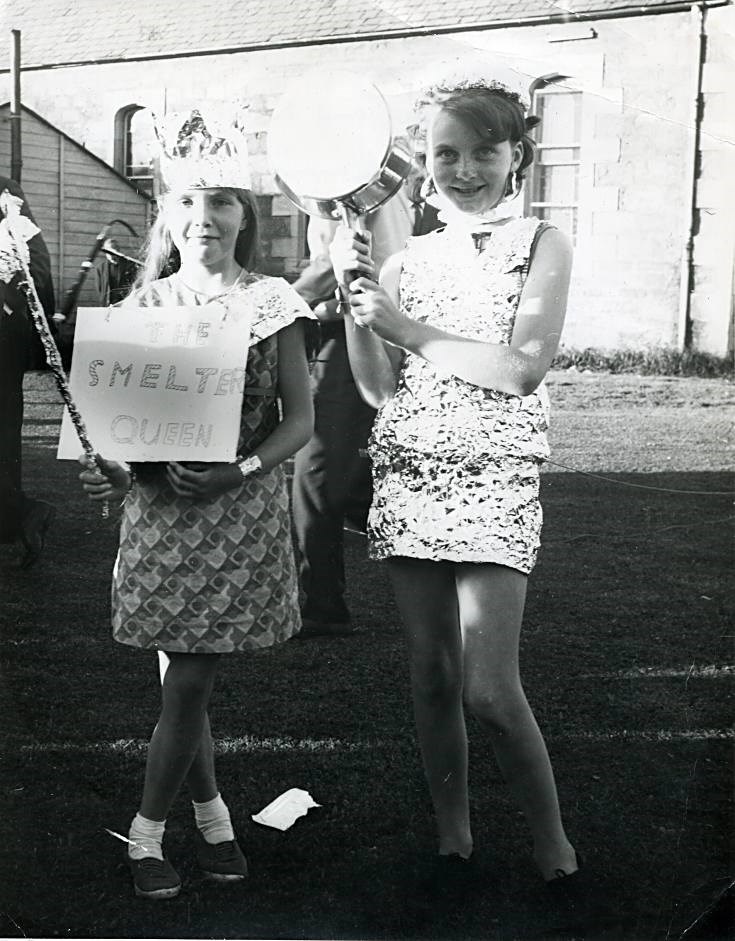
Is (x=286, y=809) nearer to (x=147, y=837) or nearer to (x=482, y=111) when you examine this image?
(x=147, y=837)

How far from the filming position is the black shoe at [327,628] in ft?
8.14

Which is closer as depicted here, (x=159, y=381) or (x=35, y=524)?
(x=159, y=381)

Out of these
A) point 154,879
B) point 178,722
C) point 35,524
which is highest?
point 35,524

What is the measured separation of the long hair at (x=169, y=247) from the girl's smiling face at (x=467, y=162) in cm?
35

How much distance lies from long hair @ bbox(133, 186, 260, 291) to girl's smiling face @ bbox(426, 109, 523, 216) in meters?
0.35

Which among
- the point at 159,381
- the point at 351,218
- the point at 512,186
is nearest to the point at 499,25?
the point at 512,186

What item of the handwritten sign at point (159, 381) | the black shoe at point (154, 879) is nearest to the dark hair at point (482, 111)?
the handwritten sign at point (159, 381)

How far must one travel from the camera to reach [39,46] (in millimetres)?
2379

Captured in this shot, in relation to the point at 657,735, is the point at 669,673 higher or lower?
higher

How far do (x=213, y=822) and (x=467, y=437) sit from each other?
36.0 inches

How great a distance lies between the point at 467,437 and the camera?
6.37 feet

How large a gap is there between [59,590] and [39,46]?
1.17 m

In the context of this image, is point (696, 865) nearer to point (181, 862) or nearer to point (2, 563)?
point (181, 862)

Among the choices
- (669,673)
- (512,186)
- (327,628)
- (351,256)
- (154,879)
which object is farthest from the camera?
(327,628)
